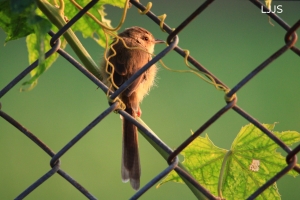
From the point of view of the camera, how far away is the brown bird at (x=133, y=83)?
2.62m

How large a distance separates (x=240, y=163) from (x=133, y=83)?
1.18 m

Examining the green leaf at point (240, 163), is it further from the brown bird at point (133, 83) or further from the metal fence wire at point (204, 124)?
the brown bird at point (133, 83)

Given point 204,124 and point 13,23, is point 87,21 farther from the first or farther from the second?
point 204,124

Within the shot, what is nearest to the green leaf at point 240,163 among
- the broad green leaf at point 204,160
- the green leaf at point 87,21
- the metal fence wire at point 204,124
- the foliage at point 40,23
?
the broad green leaf at point 204,160

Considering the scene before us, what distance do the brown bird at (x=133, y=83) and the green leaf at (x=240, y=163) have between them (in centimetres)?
69

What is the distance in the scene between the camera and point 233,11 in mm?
7535

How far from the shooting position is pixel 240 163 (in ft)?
6.23

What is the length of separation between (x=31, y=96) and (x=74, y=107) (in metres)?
0.46

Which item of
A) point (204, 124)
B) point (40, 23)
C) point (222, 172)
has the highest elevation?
point (40, 23)

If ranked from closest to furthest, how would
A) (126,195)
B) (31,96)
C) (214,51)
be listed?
(126,195) → (31,96) → (214,51)

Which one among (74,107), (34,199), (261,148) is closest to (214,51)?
(74,107)

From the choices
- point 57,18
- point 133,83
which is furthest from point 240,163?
Result: point 133,83

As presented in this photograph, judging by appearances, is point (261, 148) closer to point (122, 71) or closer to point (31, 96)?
point (122, 71)

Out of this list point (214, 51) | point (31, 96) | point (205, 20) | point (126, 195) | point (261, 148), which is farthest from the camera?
point (205, 20)
